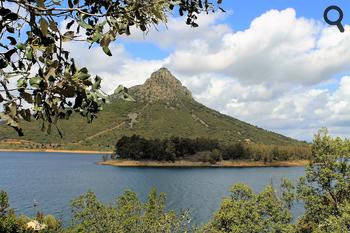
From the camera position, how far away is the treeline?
157m

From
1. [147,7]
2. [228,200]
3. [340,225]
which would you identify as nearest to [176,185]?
[228,200]

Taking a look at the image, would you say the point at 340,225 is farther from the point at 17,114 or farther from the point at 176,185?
the point at 176,185

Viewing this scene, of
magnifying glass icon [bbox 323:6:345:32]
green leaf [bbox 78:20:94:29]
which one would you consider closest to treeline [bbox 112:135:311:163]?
magnifying glass icon [bbox 323:6:345:32]

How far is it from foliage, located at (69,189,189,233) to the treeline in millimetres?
127130

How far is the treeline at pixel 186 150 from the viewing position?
516ft

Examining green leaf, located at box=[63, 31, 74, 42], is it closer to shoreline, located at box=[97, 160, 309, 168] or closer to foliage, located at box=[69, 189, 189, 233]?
foliage, located at box=[69, 189, 189, 233]

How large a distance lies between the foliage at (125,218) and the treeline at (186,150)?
12713 centimetres

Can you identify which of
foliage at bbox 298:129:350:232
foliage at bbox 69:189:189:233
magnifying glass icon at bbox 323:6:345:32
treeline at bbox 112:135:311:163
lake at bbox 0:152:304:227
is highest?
treeline at bbox 112:135:311:163

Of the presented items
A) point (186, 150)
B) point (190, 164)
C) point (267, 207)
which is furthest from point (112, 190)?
point (186, 150)

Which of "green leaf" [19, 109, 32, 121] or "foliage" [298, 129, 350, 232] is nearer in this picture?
"green leaf" [19, 109, 32, 121]

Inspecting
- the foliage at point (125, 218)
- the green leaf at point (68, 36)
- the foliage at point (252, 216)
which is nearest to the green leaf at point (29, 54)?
the green leaf at point (68, 36)

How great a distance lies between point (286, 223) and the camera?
30.6 meters

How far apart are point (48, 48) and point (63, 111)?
1.92 feet

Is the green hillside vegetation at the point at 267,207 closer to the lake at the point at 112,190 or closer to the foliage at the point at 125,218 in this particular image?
the foliage at the point at 125,218
